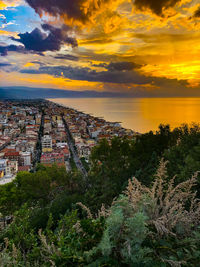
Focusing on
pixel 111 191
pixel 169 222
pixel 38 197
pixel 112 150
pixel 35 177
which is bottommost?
pixel 38 197

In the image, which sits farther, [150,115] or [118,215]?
[150,115]

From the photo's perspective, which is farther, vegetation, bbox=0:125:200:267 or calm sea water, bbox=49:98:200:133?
calm sea water, bbox=49:98:200:133

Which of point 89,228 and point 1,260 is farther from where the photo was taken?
point 1,260

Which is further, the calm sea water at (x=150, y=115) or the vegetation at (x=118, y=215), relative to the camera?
the calm sea water at (x=150, y=115)

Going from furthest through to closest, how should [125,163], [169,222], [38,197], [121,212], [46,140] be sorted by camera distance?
[46,140] < [38,197] < [125,163] < [169,222] < [121,212]

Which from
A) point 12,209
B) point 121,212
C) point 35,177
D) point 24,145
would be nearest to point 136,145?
point 35,177

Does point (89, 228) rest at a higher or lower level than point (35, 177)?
higher

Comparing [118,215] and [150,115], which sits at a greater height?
[118,215]

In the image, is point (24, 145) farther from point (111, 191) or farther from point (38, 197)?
point (111, 191)
